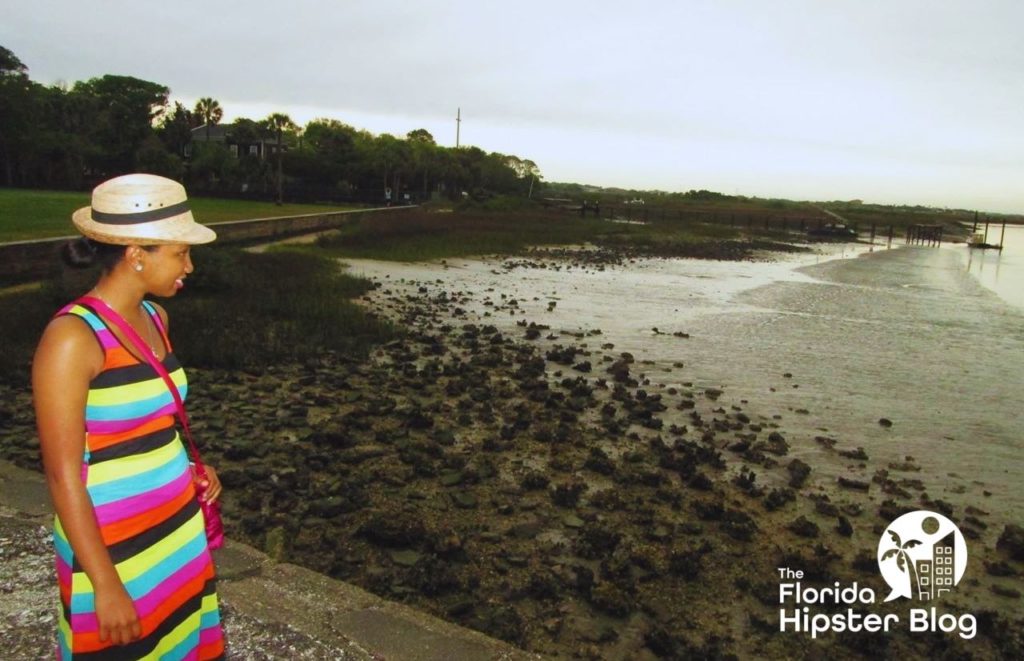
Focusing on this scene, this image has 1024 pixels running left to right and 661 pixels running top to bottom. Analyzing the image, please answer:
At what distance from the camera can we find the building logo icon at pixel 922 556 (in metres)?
5.35

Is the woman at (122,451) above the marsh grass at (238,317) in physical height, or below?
above

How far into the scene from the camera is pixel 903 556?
5.81 m

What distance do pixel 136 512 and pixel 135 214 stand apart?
0.84m

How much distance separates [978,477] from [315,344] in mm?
9259

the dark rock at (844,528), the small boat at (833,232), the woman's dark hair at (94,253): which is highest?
the small boat at (833,232)

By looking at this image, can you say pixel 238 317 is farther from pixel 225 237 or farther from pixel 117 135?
pixel 117 135

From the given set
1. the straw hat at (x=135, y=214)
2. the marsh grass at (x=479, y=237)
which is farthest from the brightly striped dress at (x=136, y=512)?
the marsh grass at (x=479, y=237)

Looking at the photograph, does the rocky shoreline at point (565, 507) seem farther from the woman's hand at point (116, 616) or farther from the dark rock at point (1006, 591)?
the woman's hand at point (116, 616)

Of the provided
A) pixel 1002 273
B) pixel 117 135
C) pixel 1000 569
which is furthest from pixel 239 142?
pixel 1000 569

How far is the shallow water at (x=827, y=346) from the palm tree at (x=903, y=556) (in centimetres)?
96

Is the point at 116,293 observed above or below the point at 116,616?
above

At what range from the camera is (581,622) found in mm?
4523

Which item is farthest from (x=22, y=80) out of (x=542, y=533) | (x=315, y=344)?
(x=542, y=533)

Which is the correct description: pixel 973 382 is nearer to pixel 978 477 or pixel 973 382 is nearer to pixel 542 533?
pixel 978 477
